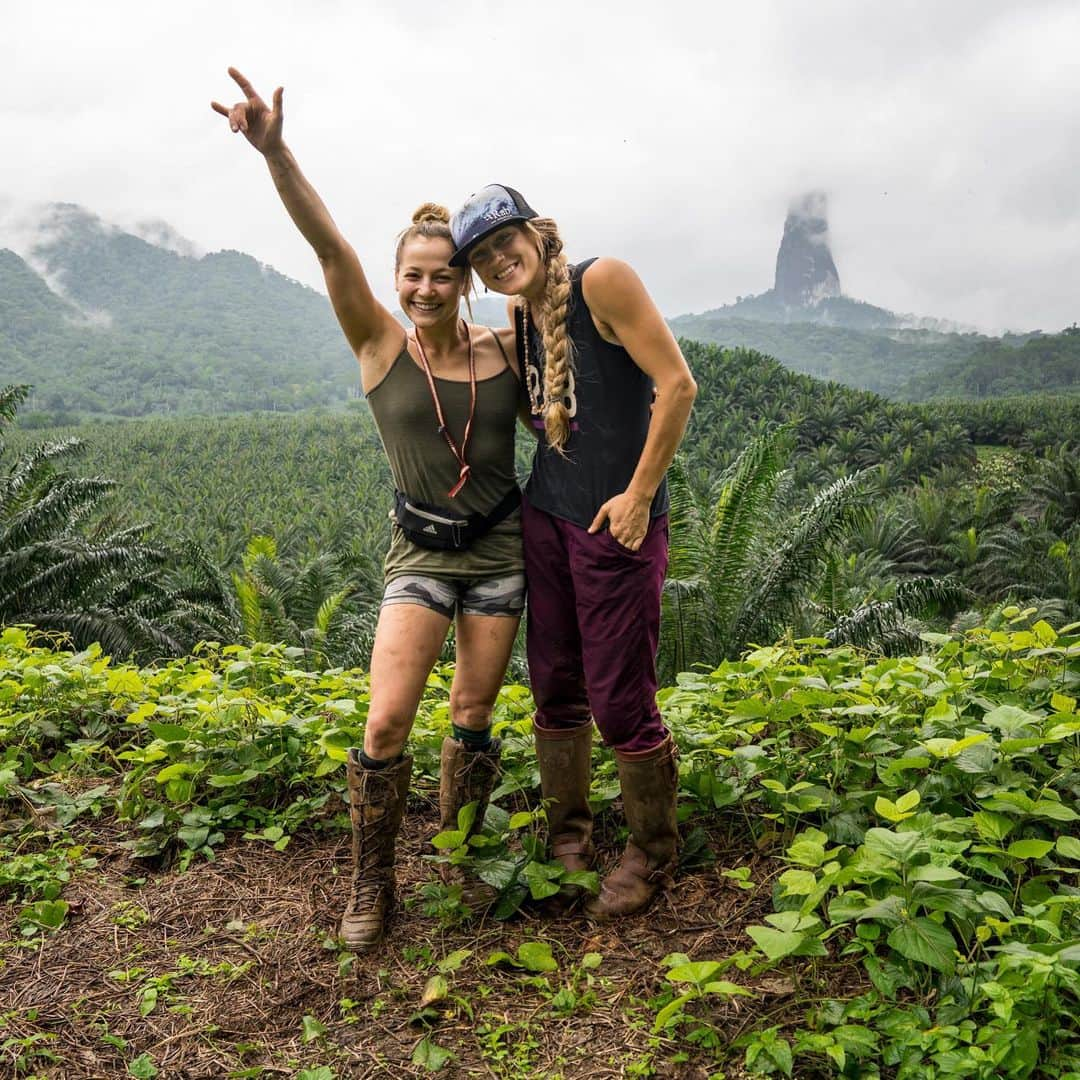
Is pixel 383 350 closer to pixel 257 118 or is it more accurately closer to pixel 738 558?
pixel 257 118

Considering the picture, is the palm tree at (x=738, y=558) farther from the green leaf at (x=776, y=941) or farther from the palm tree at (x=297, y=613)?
the green leaf at (x=776, y=941)

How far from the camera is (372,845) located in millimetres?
2768

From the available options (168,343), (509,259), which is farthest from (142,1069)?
(168,343)

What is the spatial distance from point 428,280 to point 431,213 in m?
0.22

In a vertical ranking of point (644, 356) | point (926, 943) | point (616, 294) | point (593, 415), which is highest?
point (616, 294)

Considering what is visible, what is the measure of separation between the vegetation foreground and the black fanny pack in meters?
0.81

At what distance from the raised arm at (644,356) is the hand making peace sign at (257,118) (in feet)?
2.92

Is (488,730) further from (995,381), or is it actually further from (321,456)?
(995,381)

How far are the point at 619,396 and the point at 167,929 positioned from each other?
2060 mm

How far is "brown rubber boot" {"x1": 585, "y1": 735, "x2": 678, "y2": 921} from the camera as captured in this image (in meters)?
2.76

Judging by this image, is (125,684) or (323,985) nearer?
(323,985)

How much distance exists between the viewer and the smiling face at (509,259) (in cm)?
257

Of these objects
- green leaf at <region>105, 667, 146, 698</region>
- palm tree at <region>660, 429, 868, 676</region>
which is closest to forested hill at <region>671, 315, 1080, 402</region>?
palm tree at <region>660, 429, 868, 676</region>

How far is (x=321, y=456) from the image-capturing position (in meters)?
45.9
